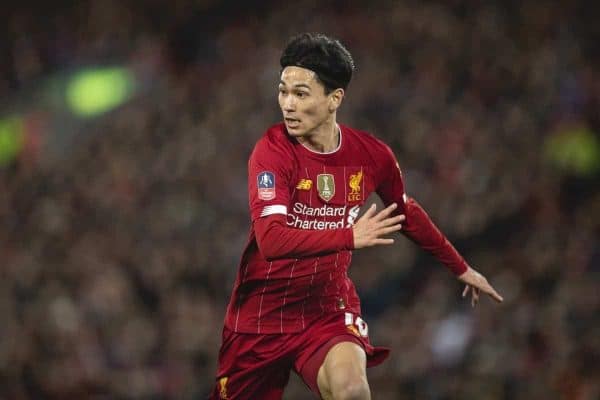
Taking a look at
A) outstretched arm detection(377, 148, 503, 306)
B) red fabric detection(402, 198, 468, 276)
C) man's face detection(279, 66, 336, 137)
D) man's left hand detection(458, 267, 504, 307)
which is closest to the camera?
man's face detection(279, 66, 336, 137)

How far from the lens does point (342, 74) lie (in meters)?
5.28

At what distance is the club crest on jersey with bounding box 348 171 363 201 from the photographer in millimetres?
5344

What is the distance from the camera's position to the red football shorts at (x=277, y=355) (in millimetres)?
5328

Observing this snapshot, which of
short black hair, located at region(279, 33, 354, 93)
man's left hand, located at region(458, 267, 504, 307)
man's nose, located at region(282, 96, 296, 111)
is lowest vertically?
man's left hand, located at region(458, 267, 504, 307)

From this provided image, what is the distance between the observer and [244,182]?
37.7 ft

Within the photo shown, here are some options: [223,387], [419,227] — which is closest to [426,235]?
[419,227]

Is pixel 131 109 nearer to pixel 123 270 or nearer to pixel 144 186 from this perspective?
pixel 144 186

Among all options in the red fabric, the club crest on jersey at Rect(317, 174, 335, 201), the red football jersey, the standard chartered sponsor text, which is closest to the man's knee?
the red football jersey

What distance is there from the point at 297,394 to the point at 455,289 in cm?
174

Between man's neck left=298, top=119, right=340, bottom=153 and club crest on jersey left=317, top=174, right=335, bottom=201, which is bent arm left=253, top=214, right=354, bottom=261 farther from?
man's neck left=298, top=119, right=340, bottom=153

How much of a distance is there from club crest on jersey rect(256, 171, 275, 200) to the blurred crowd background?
4.13 metres

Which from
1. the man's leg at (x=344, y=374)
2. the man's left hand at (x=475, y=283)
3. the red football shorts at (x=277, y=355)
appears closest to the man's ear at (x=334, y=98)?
the red football shorts at (x=277, y=355)

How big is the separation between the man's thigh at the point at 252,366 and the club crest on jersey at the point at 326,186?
2.49 feet

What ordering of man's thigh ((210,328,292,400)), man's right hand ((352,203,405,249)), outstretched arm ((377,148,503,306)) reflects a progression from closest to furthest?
man's right hand ((352,203,405,249))
man's thigh ((210,328,292,400))
outstretched arm ((377,148,503,306))
